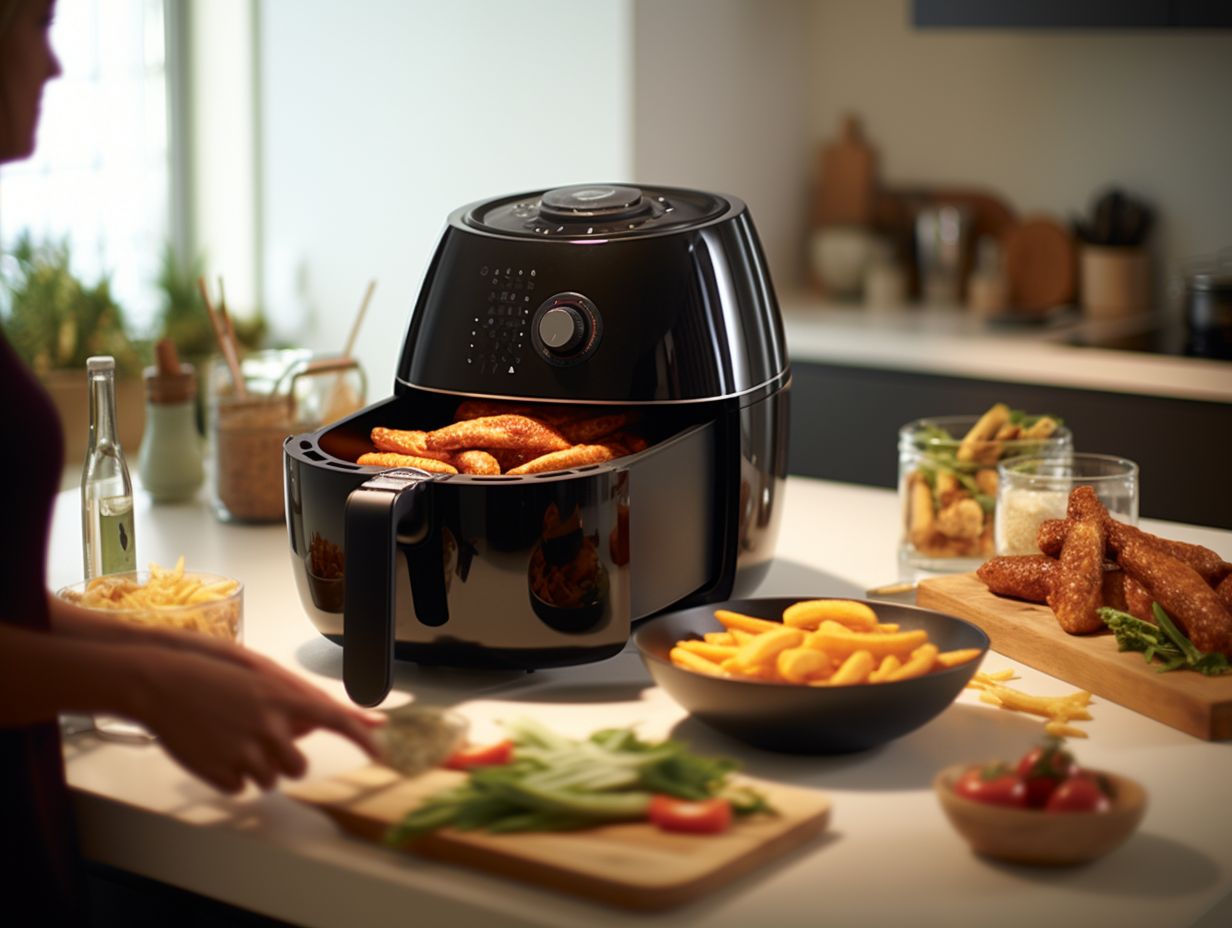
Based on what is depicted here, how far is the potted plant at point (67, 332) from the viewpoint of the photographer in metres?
2.53

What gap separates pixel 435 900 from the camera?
81 centimetres

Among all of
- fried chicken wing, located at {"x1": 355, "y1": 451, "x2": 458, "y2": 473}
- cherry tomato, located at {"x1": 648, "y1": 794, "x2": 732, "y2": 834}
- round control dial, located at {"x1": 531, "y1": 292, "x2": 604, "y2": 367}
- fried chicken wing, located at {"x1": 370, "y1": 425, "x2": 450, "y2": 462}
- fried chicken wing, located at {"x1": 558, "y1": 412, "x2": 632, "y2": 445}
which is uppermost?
round control dial, located at {"x1": 531, "y1": 292, "x2": 604, "y2": 367}

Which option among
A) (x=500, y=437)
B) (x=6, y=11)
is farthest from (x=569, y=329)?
(x=6, y=11)

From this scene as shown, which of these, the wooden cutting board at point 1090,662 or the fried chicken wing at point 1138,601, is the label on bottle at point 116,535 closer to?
the wooden cutting board at point 1090,662

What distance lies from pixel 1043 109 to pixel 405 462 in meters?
2.35

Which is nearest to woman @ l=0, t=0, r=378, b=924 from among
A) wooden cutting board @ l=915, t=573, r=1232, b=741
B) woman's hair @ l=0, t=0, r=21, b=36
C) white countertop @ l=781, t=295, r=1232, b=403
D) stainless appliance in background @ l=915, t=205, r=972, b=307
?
woman's hair @ l=0, t=0, r=21, b=36

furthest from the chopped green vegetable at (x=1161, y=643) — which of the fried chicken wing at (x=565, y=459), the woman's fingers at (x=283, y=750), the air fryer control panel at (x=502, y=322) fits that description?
the woman's fingers at (x=283, y=750)

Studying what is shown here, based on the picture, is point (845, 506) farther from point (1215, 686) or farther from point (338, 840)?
point (338, 840)

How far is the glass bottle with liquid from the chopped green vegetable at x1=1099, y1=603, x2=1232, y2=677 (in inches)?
31.0

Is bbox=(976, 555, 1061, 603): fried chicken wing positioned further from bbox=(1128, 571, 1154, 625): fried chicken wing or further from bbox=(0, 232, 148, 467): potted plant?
bbox=(0, 232, 148, 467): potted plant

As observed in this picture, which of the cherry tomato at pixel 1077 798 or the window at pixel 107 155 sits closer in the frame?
the cherry tomato at pixel 1077 798

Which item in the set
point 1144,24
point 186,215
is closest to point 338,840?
point 1144,24

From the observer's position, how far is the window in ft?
10.4

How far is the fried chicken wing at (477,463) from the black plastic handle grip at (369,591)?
11 cm
